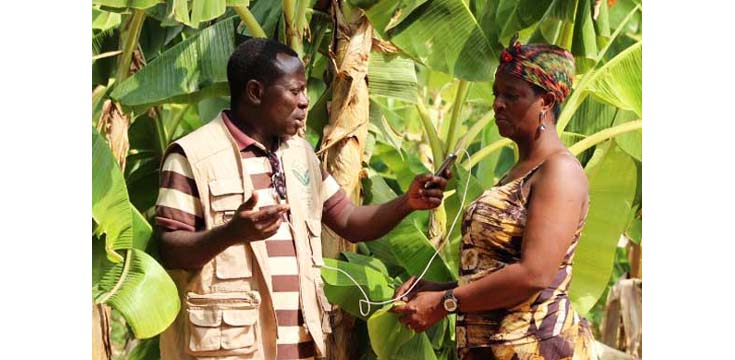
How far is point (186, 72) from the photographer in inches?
119

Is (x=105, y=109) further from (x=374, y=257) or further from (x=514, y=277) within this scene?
(x=514, y=277)

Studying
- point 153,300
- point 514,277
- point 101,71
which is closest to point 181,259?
point 153,300

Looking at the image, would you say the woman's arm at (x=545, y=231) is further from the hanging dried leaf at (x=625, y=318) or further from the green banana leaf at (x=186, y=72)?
the hanging dried leaf at (x=625, y=318)

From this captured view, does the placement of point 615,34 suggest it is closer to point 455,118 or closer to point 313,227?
point 455,118

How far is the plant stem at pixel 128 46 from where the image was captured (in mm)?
3211

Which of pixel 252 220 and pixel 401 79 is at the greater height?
pixel 401 79

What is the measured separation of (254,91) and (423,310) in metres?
0.60

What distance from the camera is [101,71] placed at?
3375mm

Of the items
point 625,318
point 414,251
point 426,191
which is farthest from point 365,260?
point 625,318

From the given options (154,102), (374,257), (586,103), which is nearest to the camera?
(154,102)

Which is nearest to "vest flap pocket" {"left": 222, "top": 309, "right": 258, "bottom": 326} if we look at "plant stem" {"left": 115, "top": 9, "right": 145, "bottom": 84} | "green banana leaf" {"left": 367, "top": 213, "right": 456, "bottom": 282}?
"green banana leaf" {"left": 367, "top": 213, "right": 456, "bottom": 282}

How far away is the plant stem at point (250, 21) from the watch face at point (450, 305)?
914 millimetres

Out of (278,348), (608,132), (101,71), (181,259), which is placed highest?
(101,71)

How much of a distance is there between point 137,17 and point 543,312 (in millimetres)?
1431
